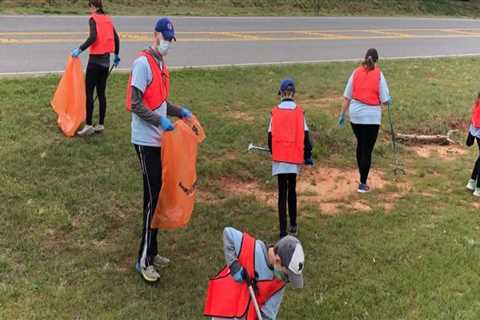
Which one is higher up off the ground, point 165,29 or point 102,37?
point 165,29

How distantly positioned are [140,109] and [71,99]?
368 centimetres

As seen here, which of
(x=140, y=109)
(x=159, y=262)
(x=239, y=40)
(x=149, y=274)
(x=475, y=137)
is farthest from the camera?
(x=239, y=40)

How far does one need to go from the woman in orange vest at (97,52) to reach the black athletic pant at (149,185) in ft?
10.8

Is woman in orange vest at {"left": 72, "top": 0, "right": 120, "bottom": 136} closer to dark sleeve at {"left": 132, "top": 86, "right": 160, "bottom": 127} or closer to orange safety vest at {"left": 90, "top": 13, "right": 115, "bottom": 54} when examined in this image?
orange safety vest at {"left": 90, "top": 13, "right": 115, "bottom": 54}

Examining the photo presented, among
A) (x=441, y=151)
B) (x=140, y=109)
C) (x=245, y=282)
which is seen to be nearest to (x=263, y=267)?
(x=245, y=282)

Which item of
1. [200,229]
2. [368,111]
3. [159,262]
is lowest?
[200,229]

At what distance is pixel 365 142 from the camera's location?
7.52 m

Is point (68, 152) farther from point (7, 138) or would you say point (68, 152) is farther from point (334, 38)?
point (334, 38)

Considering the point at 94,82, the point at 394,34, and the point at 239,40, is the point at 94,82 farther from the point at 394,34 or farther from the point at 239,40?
the point at 394,34

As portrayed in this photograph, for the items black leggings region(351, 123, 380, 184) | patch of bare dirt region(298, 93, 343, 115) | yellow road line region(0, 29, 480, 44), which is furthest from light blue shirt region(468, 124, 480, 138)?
yellow road line region(0, 29, 480, 44)

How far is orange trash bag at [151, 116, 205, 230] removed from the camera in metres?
4.83

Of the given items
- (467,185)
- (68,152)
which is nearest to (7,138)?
(68,152)

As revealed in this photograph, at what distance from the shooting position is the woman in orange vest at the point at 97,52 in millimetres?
7699

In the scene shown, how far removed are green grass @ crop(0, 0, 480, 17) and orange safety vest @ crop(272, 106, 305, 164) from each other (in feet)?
53.5
